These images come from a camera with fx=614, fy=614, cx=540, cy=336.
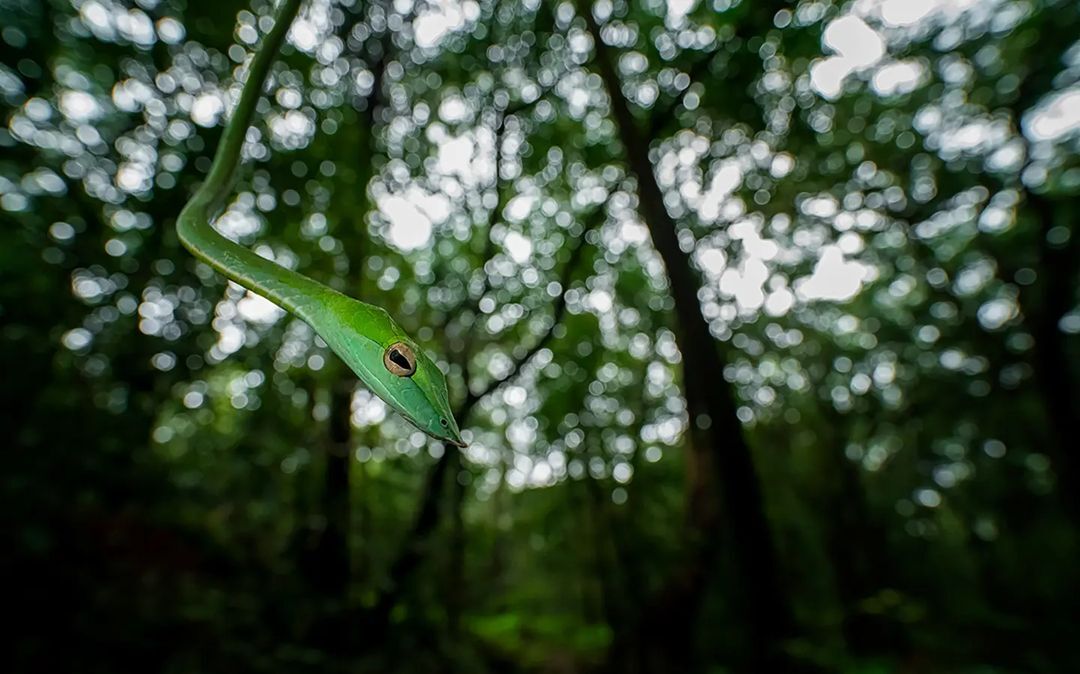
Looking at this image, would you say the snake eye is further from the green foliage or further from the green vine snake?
the green foliage

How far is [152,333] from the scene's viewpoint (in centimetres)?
281

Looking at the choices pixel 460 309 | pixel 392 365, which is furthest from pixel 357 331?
pixel 460 309

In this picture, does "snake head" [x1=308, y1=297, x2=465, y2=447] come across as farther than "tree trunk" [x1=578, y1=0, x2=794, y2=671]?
No

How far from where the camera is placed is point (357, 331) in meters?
0.58

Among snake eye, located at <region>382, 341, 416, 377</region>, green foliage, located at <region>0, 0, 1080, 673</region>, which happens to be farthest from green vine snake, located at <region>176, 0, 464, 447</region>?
green foliage, located at <region>0, 0, 1080, 673</region>

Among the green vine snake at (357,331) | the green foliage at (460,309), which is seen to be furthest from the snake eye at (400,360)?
the green foliage at (460,309)

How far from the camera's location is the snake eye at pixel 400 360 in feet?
1.82

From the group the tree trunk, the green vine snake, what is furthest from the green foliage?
the green vine snake

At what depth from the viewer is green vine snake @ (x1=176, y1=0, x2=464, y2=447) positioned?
1.80 feet

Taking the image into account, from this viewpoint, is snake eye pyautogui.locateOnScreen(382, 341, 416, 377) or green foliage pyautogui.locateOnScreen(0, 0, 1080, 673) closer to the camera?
snake eye pyautogui.locateOnScreen(382, 341, 416, 377)

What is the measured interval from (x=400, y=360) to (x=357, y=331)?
6cm

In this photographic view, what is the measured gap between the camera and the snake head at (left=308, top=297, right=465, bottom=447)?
55 centimetres

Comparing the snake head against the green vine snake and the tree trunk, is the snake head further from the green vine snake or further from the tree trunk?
the tree trunk

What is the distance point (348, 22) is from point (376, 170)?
82cm
